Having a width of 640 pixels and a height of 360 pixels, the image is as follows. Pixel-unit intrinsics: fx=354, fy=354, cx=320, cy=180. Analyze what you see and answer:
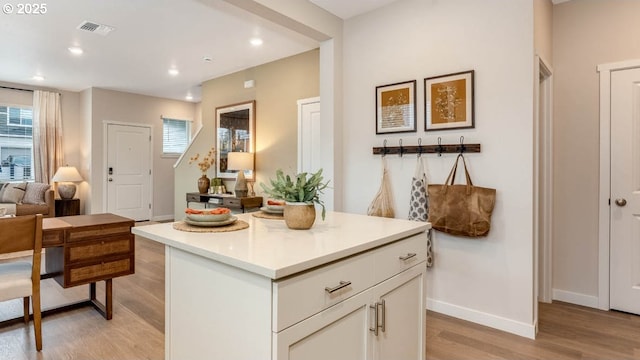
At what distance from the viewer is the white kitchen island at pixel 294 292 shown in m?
1.06

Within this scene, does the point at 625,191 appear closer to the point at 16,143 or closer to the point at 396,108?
the point at 396,108

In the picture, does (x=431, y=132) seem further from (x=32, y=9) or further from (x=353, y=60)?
(x=32, y=9)

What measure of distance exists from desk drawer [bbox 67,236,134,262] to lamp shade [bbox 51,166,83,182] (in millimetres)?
4816

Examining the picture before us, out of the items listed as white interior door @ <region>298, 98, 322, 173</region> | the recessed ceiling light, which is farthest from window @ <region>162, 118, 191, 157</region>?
white interior door @ <region>298, 98, 322, 173</region>

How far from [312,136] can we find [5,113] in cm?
571

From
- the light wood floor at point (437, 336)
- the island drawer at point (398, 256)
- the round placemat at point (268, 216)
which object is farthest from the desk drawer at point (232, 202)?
the island drawer at point (398, 256)

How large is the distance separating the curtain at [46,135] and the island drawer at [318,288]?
7.18m

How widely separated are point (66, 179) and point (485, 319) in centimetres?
697

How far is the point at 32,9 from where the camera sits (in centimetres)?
327

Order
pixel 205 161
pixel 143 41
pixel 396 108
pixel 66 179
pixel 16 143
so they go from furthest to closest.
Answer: pixel 66 179, pixel 16 143, pixel 205 161, pixel 143 41, pixel 396 108

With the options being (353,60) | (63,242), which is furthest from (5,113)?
(353,60)

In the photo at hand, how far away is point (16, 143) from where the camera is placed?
6242mm

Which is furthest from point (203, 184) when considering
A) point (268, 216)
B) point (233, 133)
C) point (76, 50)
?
point (268, 216)

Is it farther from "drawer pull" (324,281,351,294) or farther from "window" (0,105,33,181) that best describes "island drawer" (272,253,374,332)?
"window" (0,105,33,181)
